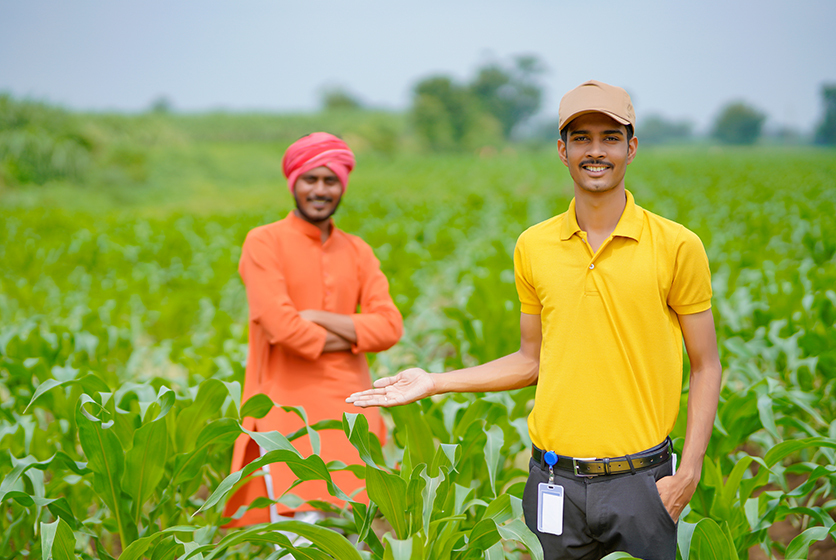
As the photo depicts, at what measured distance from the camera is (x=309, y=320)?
214 centimetres

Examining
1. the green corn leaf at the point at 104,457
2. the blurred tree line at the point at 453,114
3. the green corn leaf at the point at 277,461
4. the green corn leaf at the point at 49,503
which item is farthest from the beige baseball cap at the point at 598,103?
the blurred tree line at the point at 453,114

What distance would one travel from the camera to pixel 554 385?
4.70 feet

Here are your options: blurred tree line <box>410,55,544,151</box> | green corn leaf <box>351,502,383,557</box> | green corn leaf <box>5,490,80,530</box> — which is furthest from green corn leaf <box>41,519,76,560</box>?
blurred tree line <box>410,55,544,151</box>

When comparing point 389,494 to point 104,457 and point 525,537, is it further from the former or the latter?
point 104,457

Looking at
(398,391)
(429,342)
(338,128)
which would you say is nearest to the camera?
(398,391)

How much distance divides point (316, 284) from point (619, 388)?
121 centimetres

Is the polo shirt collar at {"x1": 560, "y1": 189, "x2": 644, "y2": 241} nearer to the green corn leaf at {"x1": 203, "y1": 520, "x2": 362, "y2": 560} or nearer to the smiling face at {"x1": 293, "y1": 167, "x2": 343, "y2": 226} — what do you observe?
the green corn leaf at {"x1": 203, "y1": 520, "x2": 362, "y2": 560}

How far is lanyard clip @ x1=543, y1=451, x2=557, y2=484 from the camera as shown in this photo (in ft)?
4.69

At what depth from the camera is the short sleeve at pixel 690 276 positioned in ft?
4.43

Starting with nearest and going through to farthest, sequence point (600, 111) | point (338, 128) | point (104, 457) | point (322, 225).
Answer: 1. point (600, 111)
2. point (104, 457)
3. point (322, 225)
4. point (338, 128)

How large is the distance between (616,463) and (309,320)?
113cm

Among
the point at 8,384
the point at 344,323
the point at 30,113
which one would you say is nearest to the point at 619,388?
the point at 344,323

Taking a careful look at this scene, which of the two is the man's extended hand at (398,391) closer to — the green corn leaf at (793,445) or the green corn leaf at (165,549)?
the green corn leaf at (165,549)

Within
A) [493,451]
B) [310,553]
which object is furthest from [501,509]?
[310,553]
